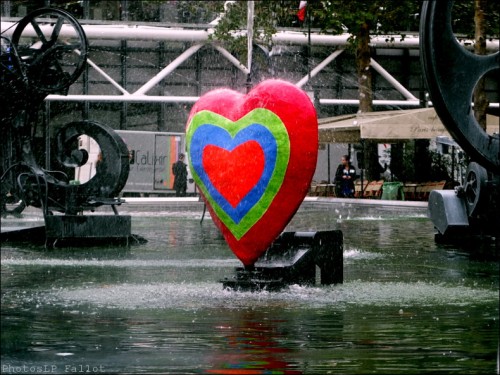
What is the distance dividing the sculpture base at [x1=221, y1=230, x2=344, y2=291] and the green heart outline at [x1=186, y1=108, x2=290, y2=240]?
38 cm

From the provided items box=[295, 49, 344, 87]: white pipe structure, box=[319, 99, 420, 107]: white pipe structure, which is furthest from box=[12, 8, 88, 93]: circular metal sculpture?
box=[319, 99, 420, 107]: white pipe structure

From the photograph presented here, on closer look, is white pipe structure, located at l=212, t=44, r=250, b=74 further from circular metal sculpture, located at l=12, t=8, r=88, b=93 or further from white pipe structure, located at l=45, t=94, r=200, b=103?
circular metal sculpture, located at l=12, t=8, r=88, b=93

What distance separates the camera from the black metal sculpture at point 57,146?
57.0ft

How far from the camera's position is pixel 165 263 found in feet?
47.5

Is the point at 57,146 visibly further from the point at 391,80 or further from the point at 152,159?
the point at 391,80

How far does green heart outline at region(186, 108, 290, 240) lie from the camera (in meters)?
10.5

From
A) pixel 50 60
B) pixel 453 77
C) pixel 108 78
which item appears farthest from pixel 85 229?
pixel 108 78

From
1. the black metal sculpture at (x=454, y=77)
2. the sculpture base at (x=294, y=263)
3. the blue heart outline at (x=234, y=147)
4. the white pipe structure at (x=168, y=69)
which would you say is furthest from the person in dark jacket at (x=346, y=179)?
the black metal sculpture at (x=454, y=77)

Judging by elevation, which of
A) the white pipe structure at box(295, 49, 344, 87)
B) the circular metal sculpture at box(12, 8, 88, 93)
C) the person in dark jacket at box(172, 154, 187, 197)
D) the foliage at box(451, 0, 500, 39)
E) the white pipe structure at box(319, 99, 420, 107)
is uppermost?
the foliage at box(451, 0, 500, 39)

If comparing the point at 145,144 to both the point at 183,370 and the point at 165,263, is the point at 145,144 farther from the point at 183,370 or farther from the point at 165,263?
the point at 183,370

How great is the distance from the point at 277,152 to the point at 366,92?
108ft

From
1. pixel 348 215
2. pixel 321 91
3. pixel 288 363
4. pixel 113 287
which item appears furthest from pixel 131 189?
pixel 288 363

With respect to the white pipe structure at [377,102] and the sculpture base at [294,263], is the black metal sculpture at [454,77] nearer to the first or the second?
the sculpture base at [294,263]

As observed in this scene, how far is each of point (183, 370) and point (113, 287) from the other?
498 centimetres
